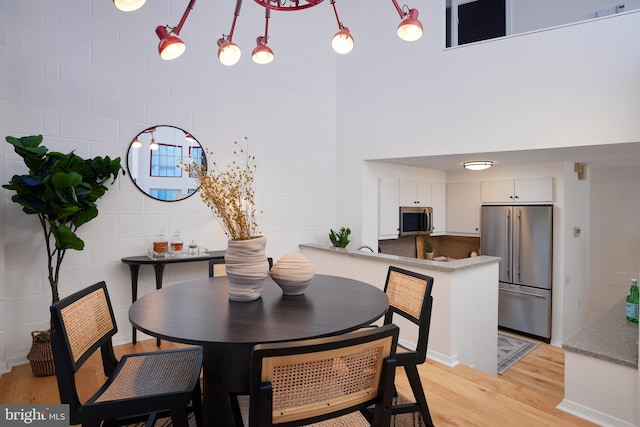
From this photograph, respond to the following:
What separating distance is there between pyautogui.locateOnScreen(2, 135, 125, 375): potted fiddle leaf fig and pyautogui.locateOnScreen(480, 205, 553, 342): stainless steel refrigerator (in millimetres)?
4685

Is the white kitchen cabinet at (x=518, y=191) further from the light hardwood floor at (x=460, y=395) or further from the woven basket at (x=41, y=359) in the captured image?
the woven basket at (x=41, y=359)

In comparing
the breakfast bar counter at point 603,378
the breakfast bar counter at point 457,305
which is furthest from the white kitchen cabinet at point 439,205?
the breakfast bar counter at point 603,378

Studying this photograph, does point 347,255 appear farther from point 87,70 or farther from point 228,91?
point 87,70

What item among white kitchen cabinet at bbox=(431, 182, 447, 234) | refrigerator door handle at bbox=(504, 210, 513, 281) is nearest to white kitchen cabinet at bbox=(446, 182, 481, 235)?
white kitchen cabinet at bbox=(431, 182, 447, 234)

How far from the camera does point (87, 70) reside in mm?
3166

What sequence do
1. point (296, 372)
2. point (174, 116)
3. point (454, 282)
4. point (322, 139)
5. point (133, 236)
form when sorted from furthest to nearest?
point (322, 139) → point (174, 116) → point (133, 236) → point (454, 282) → point (296, 372)

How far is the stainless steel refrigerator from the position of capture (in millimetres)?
4625

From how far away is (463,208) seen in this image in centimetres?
559

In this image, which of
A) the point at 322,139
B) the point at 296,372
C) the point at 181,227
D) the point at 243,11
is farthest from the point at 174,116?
the point at 296,372

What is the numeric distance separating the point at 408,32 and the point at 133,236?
9.32 feet

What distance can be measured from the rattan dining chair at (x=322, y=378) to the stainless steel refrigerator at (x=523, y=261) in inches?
169

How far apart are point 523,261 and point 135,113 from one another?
15.7ft

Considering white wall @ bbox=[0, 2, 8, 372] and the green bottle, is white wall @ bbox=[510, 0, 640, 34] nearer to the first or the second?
the green bottle

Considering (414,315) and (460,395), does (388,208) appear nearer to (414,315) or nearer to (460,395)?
(460,395)
